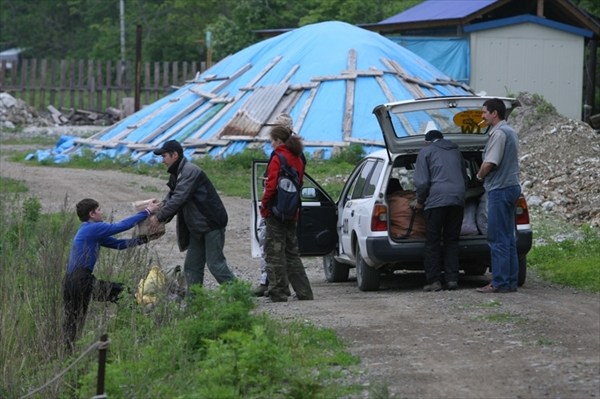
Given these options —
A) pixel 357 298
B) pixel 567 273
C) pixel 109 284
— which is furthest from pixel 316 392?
pixel 567 273

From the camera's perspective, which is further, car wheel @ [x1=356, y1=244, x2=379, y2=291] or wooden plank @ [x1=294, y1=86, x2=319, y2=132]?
A: wooden plank @ [x1=294, y1=86, x2=319, y2=132]

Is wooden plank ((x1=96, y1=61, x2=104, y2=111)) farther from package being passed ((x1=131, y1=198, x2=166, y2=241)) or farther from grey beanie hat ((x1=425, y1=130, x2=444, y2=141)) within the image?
package being passed ((x1=131, y1=198, x2=166, y2=241))

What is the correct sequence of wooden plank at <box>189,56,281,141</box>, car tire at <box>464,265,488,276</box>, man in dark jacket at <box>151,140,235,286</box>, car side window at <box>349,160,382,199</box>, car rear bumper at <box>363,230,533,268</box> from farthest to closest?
wooden plank at <box>189,56,281,141</box> < car tire at <box>464,265,488,276</box> < car side window at <box>349,160,382,199</box> < car rear bumper at <box>363,230,533,268</box> < man in dark jacket at <box>151,140,235,286</box>

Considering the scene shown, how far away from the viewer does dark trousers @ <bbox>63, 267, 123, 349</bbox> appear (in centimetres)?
1128

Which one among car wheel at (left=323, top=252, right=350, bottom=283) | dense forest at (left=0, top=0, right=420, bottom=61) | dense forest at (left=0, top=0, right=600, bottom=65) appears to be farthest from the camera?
dense forest at (left=0, top=0, right=420, bottom=61)

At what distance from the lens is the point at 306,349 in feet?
31.5

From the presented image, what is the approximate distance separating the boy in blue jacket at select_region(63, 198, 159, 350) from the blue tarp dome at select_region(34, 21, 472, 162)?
58.6ft

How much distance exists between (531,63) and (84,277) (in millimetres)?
26655

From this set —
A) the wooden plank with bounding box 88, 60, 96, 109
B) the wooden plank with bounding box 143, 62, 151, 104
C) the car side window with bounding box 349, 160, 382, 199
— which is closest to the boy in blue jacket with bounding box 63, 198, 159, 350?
the car side window with bounding box 349, 160, 382, 199

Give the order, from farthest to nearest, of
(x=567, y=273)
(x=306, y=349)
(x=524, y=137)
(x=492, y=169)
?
A: 1. (x=524, y=137)
2. (x=567, y=273)
3. (x=492, y=169)
4. (x=306, y=349)

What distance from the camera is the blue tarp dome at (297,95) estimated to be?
1188 inches

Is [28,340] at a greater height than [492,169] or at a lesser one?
lesser

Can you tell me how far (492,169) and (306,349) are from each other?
11.4ft

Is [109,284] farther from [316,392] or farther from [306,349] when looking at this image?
[316,392]
